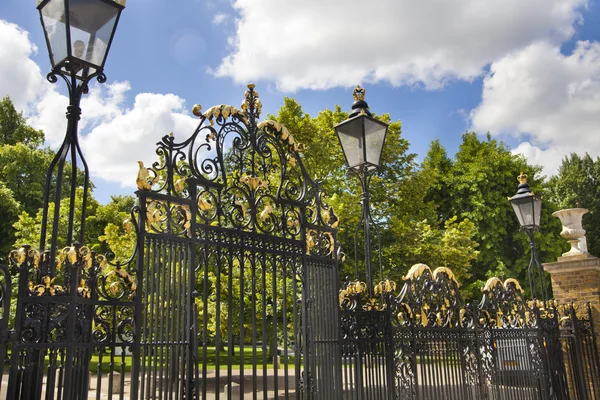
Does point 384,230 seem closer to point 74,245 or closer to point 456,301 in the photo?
point 456,301

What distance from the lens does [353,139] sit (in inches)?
243

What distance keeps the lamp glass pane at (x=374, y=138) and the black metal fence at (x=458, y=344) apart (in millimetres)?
1436

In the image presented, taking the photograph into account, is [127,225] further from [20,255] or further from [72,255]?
[20,255]

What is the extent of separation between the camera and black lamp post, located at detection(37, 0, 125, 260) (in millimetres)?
3668

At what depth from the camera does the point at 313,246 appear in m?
5.77

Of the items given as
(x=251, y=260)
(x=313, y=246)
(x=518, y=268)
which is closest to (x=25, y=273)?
(x=251, y=260)

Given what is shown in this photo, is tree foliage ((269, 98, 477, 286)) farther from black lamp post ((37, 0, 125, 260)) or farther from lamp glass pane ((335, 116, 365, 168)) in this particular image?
black lamp post ((37, 0, 125, 260))

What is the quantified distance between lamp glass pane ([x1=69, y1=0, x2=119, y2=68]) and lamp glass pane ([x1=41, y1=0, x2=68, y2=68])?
0.08 m

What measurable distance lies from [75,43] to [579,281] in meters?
9.01

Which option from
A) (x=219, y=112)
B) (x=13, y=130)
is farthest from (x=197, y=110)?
(x=13, y=130)

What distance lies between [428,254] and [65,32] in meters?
14.5

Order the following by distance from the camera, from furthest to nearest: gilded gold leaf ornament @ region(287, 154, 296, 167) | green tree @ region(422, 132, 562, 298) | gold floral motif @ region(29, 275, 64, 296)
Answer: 1. green tree @ region(422, 132, 562, 298)
2. gilded gold leaf ornament @ region(287, 154, 296, 167)
3. gold floral motif @ region(29, 275, 64, 296)

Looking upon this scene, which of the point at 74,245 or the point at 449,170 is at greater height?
the point at 449,170

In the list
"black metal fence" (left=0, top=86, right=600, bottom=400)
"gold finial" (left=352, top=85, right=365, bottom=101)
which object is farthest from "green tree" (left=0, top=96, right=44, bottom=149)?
"gold finial" (left=352, top=85, right=365, bottom=101)
